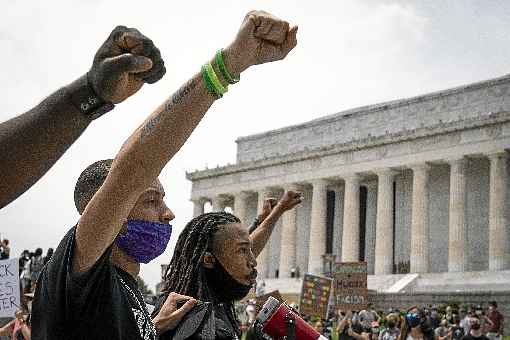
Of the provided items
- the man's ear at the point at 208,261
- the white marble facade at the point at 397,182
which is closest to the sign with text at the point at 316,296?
the man's ear at the point at 208,261

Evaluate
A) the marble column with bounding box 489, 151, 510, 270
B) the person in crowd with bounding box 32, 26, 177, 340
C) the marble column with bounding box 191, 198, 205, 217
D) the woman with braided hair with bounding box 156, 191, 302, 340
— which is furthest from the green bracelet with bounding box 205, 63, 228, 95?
the marble column with bounding box 191, 198, 205, 217

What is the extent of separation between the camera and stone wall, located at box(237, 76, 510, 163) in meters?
49.1

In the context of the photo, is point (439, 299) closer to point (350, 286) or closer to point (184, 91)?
point (350, 286)

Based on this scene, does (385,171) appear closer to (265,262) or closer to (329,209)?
(329,209)

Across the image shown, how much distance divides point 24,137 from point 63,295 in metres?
0.63

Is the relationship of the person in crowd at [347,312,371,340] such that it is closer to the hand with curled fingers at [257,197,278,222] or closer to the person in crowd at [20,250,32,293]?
the person in crowd at [20,250,32,293]

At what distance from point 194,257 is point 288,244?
54960 mm

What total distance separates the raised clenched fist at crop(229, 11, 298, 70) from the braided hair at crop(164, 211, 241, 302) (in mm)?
1813

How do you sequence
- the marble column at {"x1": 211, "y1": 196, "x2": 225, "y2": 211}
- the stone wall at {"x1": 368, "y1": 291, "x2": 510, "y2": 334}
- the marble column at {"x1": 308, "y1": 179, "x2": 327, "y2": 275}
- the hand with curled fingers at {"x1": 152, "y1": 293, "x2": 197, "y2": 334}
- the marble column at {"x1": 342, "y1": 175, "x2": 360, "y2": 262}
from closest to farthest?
the hand with curled fingers at {"x1": 152, "y1": 293, "x2": 197, "y2": 334} → the stone wall at {"x1": 368, "y1": 291, "x2": 510, "y2": 334} → the marble column at {"x1": 342, "y1": 175, "x2": 360, "y2": 262} → the marble column at {"x1": 308, "y1": 179, "x2": 327, "y2": 275} → the marble column at {"x1": 211, "y1": 196, "x2": 225, "y2": 211}

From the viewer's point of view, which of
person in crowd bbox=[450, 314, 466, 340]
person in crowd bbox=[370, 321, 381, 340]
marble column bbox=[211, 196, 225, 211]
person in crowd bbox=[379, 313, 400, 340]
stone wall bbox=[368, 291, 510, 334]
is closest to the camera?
person in crowd bbox=[379, 313, 400, 340]

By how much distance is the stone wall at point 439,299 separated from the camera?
31.5 meters

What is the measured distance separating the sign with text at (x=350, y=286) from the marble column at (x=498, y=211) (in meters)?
27.8

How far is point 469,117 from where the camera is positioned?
48344 mm

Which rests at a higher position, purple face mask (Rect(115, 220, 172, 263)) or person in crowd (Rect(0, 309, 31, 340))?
purple face mask (Rect(115, 220, 172, 263))
